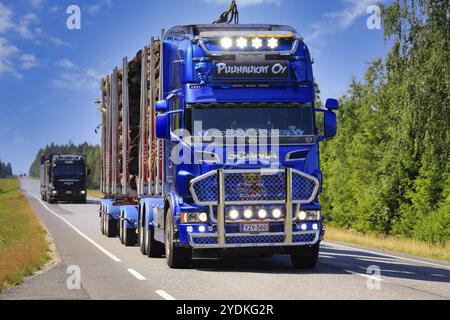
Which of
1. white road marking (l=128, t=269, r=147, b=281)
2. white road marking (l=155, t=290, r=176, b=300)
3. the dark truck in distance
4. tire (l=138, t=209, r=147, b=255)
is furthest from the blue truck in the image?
the dark truck in distance

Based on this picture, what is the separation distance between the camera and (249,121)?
46.9 ft

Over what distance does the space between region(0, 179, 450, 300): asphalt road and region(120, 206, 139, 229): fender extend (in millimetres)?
1746

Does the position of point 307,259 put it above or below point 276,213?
below

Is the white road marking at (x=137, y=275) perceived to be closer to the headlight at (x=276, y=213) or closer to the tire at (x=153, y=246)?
the headlight at (x=276, y=213)

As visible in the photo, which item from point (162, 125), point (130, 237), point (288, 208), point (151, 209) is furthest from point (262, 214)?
point (130, 237)

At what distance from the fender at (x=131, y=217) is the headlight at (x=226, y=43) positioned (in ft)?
25.1

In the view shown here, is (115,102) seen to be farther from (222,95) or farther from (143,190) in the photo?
(222,95)

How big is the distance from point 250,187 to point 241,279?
5.55 feet

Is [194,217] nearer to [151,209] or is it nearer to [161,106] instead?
[161,106]

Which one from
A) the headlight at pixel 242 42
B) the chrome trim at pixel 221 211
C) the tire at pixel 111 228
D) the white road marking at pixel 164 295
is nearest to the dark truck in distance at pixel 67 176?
the tire at pixel 111 228

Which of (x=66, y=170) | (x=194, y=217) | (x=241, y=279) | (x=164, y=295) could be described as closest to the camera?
(x=164, y=295)

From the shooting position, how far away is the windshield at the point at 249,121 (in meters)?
14.2

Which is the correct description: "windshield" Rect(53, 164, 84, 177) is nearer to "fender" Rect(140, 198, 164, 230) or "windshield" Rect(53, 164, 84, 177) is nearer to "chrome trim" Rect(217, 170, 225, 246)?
"fender" Rect(140, 198, 164, 230)

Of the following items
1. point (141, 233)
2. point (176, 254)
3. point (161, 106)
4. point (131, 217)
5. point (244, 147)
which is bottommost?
point (176, 254)
